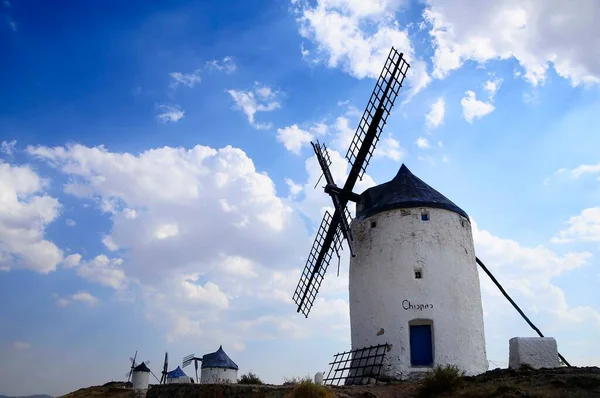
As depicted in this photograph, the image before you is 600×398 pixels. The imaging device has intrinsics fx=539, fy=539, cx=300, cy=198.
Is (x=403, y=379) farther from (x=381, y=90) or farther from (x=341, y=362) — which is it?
(x=381, y=90)

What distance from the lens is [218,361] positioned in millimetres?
28969

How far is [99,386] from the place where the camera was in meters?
30.4

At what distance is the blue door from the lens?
15.8 meters

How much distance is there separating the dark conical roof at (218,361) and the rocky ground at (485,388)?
1508 centimetres

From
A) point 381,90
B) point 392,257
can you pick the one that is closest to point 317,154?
point 381,90

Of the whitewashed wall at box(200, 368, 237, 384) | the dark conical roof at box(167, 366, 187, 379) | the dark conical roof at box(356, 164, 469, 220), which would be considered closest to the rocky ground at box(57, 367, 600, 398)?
the dark conical roof at box(356, 164, 469, 220)

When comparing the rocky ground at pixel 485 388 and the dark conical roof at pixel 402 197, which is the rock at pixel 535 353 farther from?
the dark conical roof at pixel 402 197

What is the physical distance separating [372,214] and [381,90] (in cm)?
441

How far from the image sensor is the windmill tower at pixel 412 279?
51.9ft

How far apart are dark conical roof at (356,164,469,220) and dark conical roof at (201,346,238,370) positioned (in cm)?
1403

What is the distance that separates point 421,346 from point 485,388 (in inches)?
168

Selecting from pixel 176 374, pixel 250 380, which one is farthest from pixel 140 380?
pixel 250 380

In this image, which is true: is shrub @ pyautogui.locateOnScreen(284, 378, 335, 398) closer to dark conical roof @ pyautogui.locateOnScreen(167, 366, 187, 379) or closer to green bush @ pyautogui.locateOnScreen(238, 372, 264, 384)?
green bush @ pyautogui.locateOnScreen(238, 372, 264, 384)

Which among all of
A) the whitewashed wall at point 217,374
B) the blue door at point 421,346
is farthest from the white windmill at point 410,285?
the whitewashed wall at point 217,374
